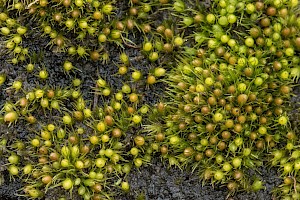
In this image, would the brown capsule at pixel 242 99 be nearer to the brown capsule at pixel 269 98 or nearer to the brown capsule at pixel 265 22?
the brown capsule at pixel 269 98

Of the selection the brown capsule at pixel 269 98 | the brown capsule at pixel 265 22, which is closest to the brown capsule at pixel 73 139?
the brown capsule at pixel 269 98

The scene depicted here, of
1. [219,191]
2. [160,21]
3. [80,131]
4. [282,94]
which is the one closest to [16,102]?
[80,131]

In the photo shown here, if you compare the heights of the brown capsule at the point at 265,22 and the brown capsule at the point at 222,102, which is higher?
the brown capsule at the point at 265,22

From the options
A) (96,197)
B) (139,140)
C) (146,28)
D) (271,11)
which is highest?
(271,11)

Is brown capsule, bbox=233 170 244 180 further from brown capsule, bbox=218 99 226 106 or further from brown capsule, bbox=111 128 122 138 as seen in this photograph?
brown capsule, bbox=111 128 122 138

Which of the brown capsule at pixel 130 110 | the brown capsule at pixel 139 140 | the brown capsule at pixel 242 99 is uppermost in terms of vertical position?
the brown capsule at pixel 242 99

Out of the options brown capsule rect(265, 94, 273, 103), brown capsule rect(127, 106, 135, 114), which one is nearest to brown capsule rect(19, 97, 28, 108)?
brown capsule rect(127, 106, 135, 114)

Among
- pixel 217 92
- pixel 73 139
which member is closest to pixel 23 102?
pixel 73 139

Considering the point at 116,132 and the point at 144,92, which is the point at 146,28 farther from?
the point at 116,132

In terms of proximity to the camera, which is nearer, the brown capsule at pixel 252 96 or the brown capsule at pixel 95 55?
the brown capsule at pixel 252 96
